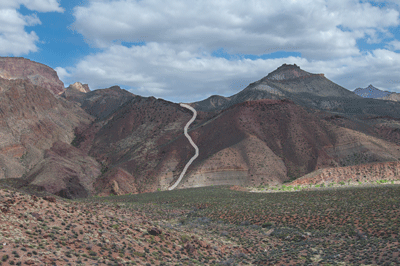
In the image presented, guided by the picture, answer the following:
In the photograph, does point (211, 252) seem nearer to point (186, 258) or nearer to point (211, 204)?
point (186, 258)

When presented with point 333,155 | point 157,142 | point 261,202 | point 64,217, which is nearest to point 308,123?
point 333,155

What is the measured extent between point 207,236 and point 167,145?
61116mm

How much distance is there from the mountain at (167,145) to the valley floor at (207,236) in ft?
118

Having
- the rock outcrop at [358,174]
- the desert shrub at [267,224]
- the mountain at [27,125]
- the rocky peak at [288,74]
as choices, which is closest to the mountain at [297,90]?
the rocky peak at [288,74]

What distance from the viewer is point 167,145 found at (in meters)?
81.8

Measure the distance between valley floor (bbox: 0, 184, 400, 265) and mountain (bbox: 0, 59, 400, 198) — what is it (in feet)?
118

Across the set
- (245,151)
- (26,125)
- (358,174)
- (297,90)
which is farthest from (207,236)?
(297,90)

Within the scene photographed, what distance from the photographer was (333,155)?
68.9 meters

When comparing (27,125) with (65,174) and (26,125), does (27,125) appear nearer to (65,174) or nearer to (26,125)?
(26,125)

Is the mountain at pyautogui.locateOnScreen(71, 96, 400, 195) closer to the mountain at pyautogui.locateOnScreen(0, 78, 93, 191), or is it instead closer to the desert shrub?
the mountain at pyautogui.locateOnScreen(0, 78, 93, 191)

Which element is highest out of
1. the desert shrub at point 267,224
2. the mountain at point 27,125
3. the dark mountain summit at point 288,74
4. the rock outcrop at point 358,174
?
the dark mountain summit at point 288,74

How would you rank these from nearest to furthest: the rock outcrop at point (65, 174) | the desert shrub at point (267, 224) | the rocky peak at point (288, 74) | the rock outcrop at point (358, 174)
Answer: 1. the desert shrub at point (267, 224)
2. the rock outcrop at point (358, 174)
3. the rock outcrop at point (65, 174)
4. the rocky peak at point (288, 74)

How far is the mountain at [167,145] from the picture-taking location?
63.6m

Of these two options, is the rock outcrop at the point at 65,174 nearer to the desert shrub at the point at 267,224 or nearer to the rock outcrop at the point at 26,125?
the rock outcrop at the point at 26,125
